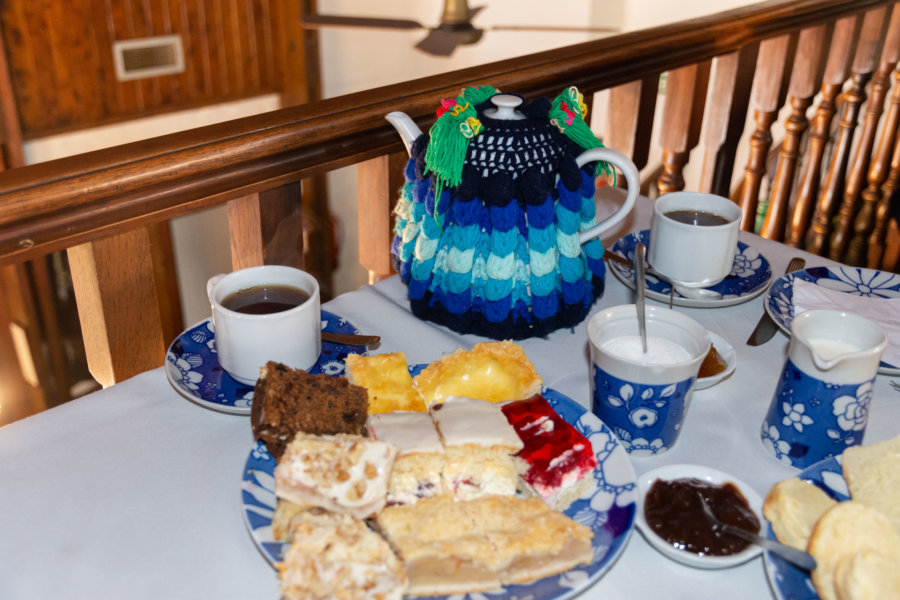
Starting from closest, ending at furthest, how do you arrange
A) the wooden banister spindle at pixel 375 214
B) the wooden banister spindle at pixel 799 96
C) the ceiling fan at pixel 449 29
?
the wooden banister spindle at pixel 375 214
the wooden banister spindle at pixel 799 96
the ceiling fan at pixel 449 29

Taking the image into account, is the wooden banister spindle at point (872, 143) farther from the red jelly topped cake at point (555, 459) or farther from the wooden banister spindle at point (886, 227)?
the red jelly topped cake at point (555, 459)

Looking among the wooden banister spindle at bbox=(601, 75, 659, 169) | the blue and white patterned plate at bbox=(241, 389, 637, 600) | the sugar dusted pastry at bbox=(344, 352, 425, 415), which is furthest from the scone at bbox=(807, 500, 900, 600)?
the wooden banister spindle at bbox=(601, 75, 659, 169)

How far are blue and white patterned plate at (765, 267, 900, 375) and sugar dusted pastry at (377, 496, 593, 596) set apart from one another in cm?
55

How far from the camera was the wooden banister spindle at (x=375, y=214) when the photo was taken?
1263mm

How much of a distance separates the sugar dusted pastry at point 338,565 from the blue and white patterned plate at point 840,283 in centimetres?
67

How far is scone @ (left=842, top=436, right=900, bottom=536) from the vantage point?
0.68 meters

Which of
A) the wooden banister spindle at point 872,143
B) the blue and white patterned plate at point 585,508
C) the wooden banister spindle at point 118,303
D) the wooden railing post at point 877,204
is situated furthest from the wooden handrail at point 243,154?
the wooden railing post at point 877,204

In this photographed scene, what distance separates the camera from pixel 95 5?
376cm

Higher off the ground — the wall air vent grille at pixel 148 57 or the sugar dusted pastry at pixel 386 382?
the sugar dusted pastry at pixel 386 382

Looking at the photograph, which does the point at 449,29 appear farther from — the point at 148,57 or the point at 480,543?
the point at 148,57

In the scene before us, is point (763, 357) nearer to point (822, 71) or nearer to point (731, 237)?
point (731, 237)

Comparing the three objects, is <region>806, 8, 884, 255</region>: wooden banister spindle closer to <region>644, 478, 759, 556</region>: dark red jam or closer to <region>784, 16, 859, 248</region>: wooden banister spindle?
<region>784, 16, 859, 248</region>: wooden banister spindle

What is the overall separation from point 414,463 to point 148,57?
3990 millimetres

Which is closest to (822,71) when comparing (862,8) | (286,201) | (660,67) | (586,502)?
(862,8)
